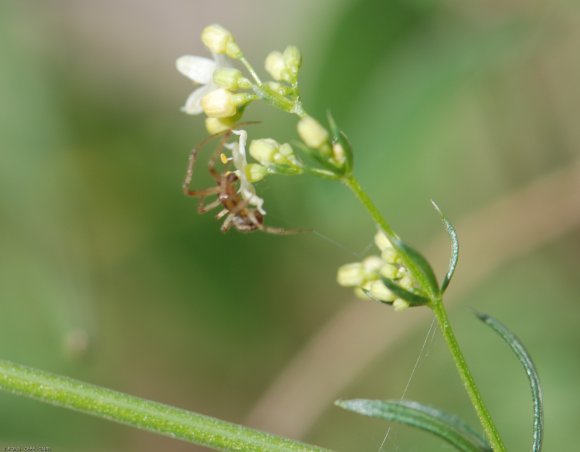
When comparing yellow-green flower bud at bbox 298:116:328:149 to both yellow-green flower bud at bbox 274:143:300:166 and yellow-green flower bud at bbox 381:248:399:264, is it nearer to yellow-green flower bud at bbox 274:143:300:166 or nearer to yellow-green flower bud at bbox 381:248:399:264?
yellow-green flower bud at bbox 274:143:300:166

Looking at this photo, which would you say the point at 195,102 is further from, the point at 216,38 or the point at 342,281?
the point at 342,281

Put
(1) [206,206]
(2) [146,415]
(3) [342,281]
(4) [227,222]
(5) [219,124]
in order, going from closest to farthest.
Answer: (2) [146,415] → (3) [342,281] → (5) [219,124] → (4) [227,222] → (1) [206,206]

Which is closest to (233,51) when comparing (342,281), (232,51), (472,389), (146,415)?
(232,51)

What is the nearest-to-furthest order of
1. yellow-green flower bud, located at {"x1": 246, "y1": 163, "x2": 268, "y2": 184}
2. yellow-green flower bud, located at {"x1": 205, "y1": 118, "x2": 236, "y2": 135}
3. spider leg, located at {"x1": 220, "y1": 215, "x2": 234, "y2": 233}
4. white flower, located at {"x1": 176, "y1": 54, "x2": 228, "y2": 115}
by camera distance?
yellow-green flower bud, located at {"x1": 246, "y1": 163, "x2": 268, "y2": 184}
yellow-green flower bud, located at {"x1": 205, "y1": 118, "x2": 236, "y2": 135}
white flower, located at {"x1": 176, "y1": 54, "x2": 228, "y2": 115}
spider leg, located at {"x1": 220, "y1": 215, "x2": 234, "y2": 233}

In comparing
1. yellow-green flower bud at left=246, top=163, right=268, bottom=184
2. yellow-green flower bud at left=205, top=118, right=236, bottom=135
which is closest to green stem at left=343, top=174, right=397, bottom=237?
yellow-green flower bud at left=246, top=163, right=268, bottom=184

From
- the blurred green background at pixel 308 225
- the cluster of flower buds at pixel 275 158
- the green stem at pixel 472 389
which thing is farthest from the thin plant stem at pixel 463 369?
the blurred green background at pixel 308 225

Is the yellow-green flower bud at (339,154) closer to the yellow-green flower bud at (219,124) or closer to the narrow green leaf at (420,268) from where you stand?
the narrow green leaf at (420,268)

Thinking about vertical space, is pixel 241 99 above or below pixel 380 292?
above
